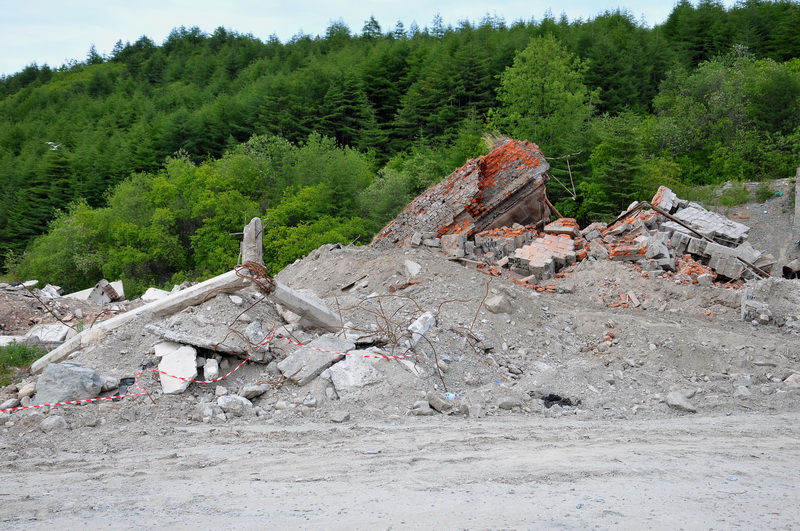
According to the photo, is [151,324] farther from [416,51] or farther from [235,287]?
[416,51]

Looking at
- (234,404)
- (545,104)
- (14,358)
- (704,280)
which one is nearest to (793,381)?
(704,280)

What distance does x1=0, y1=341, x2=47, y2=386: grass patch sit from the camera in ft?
26.9

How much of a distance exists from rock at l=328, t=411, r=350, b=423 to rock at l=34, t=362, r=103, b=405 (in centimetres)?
260

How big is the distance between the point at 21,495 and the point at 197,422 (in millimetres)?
2010

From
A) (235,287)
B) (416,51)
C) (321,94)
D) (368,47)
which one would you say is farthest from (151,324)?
(368,47)

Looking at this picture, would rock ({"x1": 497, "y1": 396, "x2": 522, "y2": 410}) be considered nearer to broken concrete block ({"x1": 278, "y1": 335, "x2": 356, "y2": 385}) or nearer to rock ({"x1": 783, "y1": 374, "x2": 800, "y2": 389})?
broken concrete block ({"x1": 278, "y1": 335, "x2": 356, "y2": 385})

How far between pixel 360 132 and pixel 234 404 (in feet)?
132

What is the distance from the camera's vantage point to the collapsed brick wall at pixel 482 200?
1506 centimetres

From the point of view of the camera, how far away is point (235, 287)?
8195 millimetres

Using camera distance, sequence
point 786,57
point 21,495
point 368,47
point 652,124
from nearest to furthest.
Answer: point 21,495, point 652,124, point 786,57, point 368,47

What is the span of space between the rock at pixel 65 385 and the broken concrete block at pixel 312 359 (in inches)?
81.4

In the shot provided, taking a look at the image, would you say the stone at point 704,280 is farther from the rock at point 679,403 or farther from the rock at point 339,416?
the rock at point 339,416

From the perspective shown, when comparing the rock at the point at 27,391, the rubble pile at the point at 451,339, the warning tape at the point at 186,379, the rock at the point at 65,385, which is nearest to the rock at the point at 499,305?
the rubble pile at the point at 451,339

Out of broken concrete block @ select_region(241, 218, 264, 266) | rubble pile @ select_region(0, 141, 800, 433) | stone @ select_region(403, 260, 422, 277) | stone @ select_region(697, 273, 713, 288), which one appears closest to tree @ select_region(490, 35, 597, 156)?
rubble pile @ select_region(0, 141, 800, 433)
